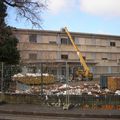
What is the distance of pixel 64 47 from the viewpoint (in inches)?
3477

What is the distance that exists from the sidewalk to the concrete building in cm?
5597

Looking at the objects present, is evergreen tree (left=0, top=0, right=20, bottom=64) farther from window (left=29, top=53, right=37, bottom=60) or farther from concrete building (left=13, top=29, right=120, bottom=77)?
window (left=29, top=53, right=37, bottom=60)

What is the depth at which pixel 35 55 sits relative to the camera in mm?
85125

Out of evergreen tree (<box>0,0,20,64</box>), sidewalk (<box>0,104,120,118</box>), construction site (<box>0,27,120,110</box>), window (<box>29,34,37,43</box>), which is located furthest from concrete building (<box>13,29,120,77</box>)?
sidewalk (<box>0,104,120,118</box>)

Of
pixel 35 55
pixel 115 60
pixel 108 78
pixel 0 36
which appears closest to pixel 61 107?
pixel 108 78

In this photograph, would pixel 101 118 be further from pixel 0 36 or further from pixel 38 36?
pixel 38 36

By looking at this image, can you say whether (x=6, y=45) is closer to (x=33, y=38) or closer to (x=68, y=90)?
(x=68, y=90)

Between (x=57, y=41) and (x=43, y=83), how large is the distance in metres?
65.6

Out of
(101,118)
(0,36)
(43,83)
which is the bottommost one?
(101,118)

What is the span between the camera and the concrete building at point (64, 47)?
275 ft

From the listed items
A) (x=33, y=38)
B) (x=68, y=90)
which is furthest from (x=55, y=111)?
(x=33, y=38)

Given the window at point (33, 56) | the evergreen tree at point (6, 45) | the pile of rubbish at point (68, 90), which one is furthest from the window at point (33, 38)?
the pile of rubbish at point (68, 90)

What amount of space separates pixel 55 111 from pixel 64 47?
2684 inches

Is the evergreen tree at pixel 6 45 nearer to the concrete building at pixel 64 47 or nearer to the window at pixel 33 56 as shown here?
the concrete building at pixel 64 47
